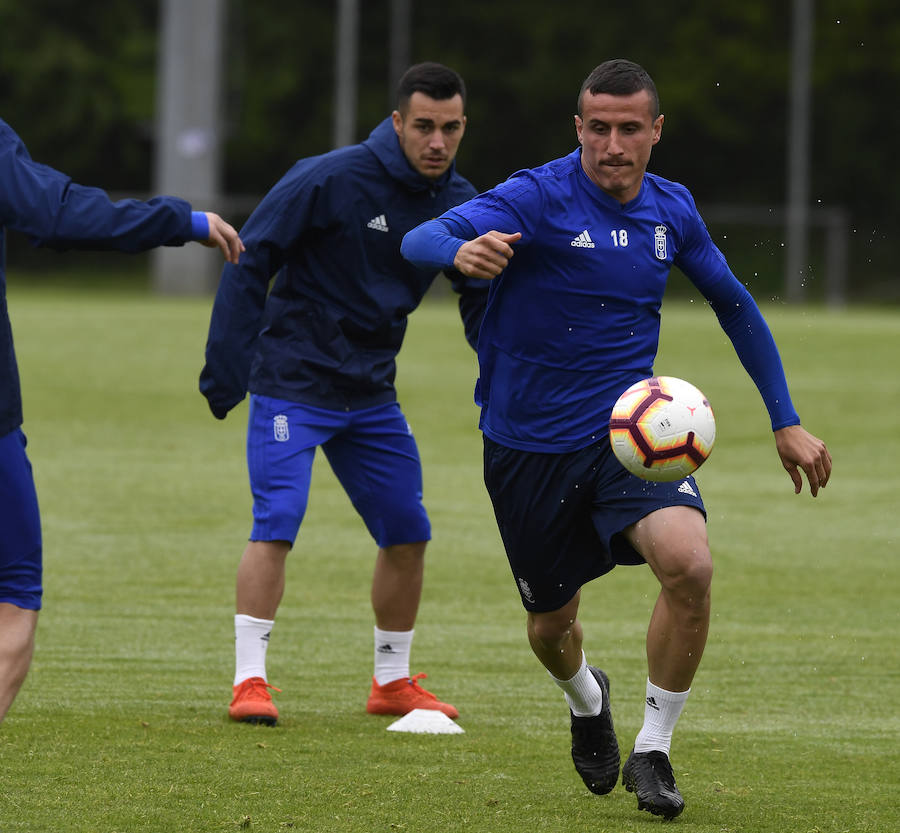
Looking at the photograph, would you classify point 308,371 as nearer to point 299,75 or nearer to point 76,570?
point 76,570

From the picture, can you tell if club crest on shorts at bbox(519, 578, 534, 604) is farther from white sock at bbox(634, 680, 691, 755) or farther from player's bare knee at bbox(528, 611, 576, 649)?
white sock at bbox(634, 680, 691, 755)

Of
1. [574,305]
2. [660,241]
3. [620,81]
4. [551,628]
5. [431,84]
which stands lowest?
[551,628]

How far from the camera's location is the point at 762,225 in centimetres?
4294

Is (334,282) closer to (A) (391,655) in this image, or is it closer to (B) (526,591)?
(A) (391,655)

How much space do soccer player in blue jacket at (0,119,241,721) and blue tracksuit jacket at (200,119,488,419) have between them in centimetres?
181

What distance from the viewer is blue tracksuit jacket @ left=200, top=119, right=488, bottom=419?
6.77m

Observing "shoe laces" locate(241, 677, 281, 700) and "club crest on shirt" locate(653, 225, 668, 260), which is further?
"shoe laces" locate(241, 677, 281, 700)

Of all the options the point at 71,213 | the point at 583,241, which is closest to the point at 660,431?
the point at 583,241

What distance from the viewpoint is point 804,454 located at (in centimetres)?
551

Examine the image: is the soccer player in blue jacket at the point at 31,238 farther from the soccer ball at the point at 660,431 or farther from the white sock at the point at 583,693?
the white sock at the point at 583,693

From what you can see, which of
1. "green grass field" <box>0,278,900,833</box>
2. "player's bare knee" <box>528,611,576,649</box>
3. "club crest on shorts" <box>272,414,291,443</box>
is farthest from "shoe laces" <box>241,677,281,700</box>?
"player's bare knee" <box>528,611,576,649</box>

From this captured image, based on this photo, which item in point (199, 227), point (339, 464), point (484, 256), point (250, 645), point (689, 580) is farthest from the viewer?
point (339, 464)

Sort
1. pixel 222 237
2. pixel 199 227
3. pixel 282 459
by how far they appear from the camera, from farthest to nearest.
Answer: pixel 282 459 → pixel 222 237 → pixel 199 227

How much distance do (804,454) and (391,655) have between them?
212 centimetres
